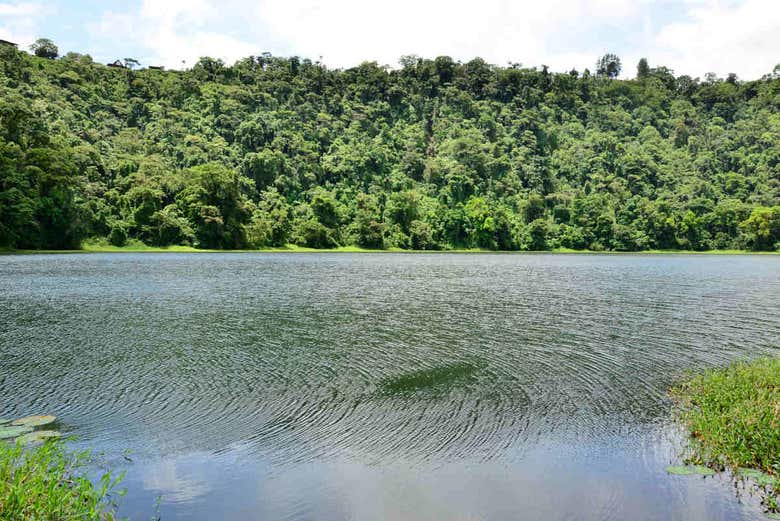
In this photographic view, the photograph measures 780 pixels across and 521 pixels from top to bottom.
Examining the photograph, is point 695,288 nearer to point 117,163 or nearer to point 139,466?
point 139,466

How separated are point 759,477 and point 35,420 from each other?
1695cm

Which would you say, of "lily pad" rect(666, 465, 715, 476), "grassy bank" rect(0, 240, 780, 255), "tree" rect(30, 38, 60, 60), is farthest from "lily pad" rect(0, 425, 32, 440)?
"tree" rect(30, 38, 60, 60)

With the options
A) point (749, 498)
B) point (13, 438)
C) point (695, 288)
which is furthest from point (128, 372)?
point (695, 288)

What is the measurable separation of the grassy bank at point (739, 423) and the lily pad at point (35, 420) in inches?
621

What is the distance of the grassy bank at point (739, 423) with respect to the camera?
1117cm

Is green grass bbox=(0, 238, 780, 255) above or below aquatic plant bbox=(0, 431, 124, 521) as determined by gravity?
below

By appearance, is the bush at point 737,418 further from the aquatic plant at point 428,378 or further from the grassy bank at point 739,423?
the aquatic plant at point 428,378

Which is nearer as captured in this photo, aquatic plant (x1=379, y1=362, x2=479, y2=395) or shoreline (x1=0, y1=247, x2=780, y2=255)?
aquatic plant (x1=379, y1=362, x2=479, y2=395)

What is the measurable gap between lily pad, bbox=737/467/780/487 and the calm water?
511mm

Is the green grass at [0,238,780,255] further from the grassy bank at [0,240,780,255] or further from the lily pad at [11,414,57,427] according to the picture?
the lily pad at [11,414,57,427]

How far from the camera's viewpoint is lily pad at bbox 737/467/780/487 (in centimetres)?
Result: 1043

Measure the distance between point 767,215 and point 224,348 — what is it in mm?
160293

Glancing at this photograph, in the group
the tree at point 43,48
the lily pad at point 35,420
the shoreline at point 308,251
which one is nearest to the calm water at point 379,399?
the lily pad at point 35,420

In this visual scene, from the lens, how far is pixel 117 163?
14075cm
